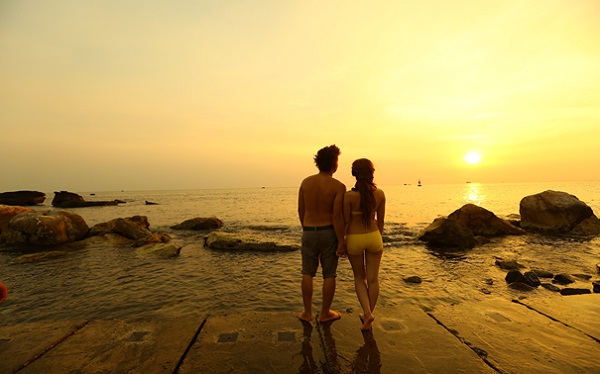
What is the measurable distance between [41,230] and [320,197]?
16.6 m

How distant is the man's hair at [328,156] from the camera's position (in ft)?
14.8

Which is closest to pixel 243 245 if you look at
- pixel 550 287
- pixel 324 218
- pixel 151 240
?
pixel 151 240

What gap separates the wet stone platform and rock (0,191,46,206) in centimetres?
7518

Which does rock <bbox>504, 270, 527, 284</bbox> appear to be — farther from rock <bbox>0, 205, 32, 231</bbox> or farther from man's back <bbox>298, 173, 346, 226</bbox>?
rock <bbox>0, 205, 32, 231</bbox>

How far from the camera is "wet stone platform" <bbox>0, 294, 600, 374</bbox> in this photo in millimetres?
3342

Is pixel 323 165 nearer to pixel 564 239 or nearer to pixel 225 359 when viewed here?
pixel 225 359

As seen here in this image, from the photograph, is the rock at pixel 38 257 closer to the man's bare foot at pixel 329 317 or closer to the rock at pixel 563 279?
the man's bare foot at pixel 329 317

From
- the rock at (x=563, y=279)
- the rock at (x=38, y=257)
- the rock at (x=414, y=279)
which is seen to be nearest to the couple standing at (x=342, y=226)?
the rock at (x=414, y=279)

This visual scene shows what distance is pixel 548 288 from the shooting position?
7.39 m

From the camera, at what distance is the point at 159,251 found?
12.2 metres

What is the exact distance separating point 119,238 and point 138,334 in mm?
12577

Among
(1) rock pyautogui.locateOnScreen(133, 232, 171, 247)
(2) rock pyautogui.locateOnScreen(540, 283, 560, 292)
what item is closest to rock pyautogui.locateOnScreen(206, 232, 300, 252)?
(1) rock pyautogui.locateOnScreen(133, 232, 171, 247)

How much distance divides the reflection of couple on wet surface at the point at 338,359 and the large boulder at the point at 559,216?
19.9m

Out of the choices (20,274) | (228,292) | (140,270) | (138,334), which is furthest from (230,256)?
(138,334)
